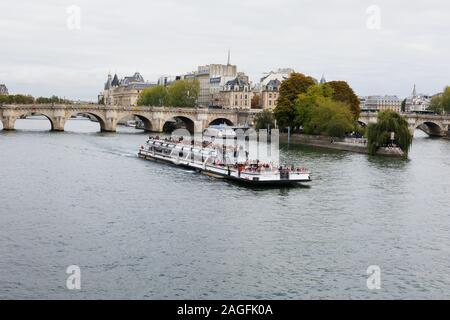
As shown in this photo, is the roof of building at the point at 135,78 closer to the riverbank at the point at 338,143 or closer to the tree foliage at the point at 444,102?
the tree foliage at the point at 444,102

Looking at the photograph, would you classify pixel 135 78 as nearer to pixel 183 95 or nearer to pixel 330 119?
pixel 183 95

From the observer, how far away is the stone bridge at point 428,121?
9305 cm

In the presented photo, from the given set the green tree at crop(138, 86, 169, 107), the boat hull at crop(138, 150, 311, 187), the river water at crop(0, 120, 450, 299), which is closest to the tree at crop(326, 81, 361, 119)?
the boat hull at crop(138, 150, 311, 187)

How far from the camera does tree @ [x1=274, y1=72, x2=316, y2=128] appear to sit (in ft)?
257

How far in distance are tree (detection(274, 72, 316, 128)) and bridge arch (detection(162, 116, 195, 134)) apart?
1821 centimetres

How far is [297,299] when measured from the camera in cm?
1741

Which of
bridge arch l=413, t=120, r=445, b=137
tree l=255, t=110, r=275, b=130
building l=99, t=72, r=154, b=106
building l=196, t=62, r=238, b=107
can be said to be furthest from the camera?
building l=99, t=72, r=154, b=106

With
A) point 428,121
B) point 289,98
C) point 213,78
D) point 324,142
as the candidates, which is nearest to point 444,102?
point 428,121

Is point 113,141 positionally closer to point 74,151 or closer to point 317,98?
point 74,151

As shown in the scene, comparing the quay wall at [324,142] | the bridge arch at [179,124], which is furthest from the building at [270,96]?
the quay wall at [324,142]

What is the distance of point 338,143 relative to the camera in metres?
64.2

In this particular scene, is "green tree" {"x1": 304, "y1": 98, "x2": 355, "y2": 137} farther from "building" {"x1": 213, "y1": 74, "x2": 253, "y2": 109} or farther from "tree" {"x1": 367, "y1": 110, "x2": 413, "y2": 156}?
"building" {"x1": 213, "y1": 74, "x2": 253, "y2": 109}

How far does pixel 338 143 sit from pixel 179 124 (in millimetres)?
44155
